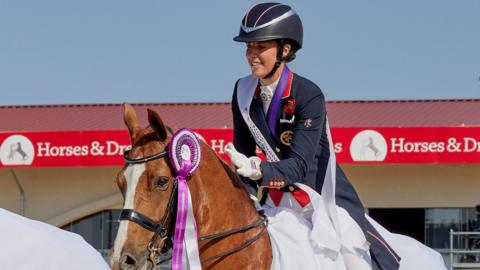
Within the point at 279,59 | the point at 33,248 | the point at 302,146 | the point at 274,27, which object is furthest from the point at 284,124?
the point at 33,248

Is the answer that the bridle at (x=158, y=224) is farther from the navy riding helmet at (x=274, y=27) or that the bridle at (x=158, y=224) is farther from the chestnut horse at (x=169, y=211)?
the navy riding helmet at (x=274, y=27)

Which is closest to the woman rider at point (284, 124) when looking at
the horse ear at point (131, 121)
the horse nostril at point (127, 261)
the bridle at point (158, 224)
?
the bridle at point (158, 224)

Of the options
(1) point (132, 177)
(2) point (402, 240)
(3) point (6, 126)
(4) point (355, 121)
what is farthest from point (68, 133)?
(1) point (132, 177)

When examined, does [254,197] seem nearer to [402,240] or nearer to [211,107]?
[402,240]

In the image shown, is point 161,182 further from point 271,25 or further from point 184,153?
point 271,25

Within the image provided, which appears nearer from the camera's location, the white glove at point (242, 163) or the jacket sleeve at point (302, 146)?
the white glove at point (242, 163)

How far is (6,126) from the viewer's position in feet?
72.9

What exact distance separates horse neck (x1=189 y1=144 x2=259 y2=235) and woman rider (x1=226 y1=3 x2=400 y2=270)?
0.14m

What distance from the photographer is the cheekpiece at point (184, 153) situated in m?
4.31

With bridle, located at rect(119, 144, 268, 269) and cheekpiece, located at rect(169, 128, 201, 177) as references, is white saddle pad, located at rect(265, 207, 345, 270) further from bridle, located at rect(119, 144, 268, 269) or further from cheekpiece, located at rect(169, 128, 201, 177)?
cheekpiece, located at rect(169, 128, 201, 177)

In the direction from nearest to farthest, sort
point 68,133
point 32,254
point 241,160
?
point 32,254, point 241,160, point 68,133

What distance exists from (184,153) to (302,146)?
0.79 m

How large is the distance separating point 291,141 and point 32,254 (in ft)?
5.54

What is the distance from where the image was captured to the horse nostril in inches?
161
